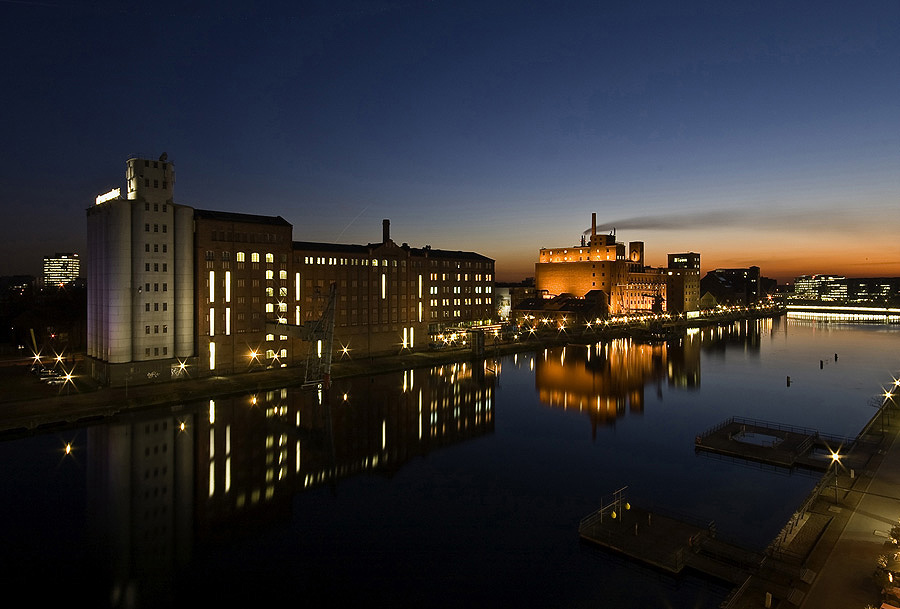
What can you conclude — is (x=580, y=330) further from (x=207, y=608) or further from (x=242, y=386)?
(x=207, y=608)

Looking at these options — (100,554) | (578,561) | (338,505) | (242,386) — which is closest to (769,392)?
(578,561)

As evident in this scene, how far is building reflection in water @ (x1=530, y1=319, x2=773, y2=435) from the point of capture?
37.4 meters

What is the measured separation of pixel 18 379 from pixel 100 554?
2754 cm

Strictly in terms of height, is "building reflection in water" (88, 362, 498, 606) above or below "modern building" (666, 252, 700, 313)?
below

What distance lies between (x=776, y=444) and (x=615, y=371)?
26.1 metres

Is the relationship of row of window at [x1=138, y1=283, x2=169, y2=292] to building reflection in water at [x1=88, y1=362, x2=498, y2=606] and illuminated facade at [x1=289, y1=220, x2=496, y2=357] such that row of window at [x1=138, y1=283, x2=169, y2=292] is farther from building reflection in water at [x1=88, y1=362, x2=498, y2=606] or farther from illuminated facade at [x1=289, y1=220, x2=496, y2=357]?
illuminated facade at [x1=289, y1=220, x2=496, y2=357]

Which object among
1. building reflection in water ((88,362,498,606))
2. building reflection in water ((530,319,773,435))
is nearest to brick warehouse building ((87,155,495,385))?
building reflection in water ((88,362,498,606))

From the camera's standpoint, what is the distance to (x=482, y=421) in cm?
3222

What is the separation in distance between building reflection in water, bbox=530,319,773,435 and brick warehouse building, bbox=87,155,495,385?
1881 cm

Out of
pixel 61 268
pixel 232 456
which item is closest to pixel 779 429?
pixel 232 456

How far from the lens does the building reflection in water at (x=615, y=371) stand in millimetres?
37375

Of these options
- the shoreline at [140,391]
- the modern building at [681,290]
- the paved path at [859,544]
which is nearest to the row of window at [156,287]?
the shoreline at [140,391]

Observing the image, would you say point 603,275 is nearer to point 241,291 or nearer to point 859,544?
point 241,291

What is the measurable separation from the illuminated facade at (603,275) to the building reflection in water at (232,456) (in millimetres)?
76246
